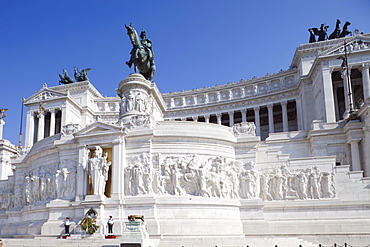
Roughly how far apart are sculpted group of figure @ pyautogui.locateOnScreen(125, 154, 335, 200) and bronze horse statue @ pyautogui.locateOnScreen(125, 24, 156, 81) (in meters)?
15.3

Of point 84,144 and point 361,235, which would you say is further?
point 84,144

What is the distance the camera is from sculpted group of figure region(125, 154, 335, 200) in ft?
88.1

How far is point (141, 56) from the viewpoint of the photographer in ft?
131

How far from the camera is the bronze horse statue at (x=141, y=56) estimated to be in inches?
1576

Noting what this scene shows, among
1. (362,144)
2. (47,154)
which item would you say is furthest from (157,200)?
(362,144)

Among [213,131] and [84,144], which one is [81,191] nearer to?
[84,144]

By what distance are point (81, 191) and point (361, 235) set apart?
792 inches

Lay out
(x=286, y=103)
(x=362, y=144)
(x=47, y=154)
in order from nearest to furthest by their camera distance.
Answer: (x=47, y=154) → (x=362, y=144) → (x=286, y=103)

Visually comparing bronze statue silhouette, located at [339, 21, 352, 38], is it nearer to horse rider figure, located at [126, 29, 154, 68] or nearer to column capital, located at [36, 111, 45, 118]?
horse rider figure, located at [126, 29, 154, 68]

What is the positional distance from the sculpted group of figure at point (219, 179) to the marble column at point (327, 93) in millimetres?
25318

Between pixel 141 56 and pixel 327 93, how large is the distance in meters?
27.8

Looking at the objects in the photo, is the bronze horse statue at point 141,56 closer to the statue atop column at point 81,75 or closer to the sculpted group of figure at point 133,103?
the sculpted group of figure at point 133,103

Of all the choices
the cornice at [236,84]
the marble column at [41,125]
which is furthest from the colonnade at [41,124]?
the cornice at [236,84]

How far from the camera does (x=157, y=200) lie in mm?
26219
